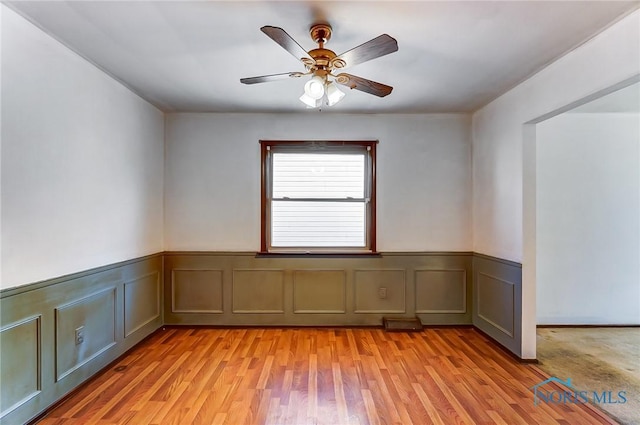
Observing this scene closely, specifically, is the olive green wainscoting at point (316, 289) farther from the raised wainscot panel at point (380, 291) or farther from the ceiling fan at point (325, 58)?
the ceiling fan at point (325, 58)

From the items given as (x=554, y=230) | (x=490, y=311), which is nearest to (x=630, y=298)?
(x=554, y=230)

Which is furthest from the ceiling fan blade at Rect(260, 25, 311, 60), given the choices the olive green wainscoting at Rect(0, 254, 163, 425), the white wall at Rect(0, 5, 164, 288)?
the olive green wainscoting at Rect(0, 254, 163, 425)

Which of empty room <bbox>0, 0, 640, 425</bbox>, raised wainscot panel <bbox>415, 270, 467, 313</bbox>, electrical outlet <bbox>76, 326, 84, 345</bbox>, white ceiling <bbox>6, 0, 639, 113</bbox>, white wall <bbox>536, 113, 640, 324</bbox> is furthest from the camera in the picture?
raised wainscot panel <bbox>415, 270, 467, 313</bbox>

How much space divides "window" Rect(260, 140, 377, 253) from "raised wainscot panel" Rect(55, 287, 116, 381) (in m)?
1.72

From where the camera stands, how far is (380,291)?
3.92m

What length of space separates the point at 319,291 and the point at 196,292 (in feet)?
4.89

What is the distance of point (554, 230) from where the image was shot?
3.86 metres

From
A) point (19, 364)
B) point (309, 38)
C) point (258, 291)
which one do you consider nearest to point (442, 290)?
point (258, 291)

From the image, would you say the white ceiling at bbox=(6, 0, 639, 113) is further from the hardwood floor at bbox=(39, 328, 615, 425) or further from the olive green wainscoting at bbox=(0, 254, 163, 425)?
the hardwood floor at bbox=(39, 328, 615, 425)

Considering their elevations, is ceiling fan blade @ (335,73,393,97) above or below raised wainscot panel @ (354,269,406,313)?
above

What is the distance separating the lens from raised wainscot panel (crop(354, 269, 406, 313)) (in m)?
3.92

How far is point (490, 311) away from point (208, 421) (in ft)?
9.82

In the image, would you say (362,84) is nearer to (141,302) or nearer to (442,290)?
(442,290)

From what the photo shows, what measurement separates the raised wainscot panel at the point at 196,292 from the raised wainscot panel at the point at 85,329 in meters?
0.95
